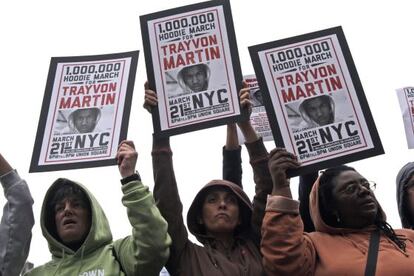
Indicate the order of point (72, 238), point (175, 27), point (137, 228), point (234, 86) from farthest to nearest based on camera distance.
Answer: point (175, 27) → point (234, 86) → point (72, 238) → point (137, 228)

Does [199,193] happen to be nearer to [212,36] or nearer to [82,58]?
[212,36]

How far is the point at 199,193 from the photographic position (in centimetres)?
381

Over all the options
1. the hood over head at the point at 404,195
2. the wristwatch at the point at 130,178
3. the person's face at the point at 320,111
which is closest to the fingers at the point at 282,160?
the person's face at the point at 320,111

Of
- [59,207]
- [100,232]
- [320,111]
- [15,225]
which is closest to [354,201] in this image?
[320,111]

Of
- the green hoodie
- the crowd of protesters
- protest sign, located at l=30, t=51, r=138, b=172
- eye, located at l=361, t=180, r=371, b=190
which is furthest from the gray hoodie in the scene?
eye, located at l=361, t=180, r=371, b=190

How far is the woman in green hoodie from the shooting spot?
124 inches

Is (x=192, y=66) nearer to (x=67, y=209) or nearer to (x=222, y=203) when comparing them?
(x=222, y=203)

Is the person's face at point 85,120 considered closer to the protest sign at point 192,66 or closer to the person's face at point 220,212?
the protest sign at point 192,66

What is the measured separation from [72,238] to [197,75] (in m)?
1.38

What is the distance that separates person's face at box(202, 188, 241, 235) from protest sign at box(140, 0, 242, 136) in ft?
1.64

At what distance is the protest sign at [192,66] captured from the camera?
369 cm

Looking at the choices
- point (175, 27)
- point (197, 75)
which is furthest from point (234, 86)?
point (175, 27)

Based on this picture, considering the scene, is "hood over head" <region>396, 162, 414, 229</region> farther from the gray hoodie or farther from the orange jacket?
the gray hoodie

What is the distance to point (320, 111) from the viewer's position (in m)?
3.55
